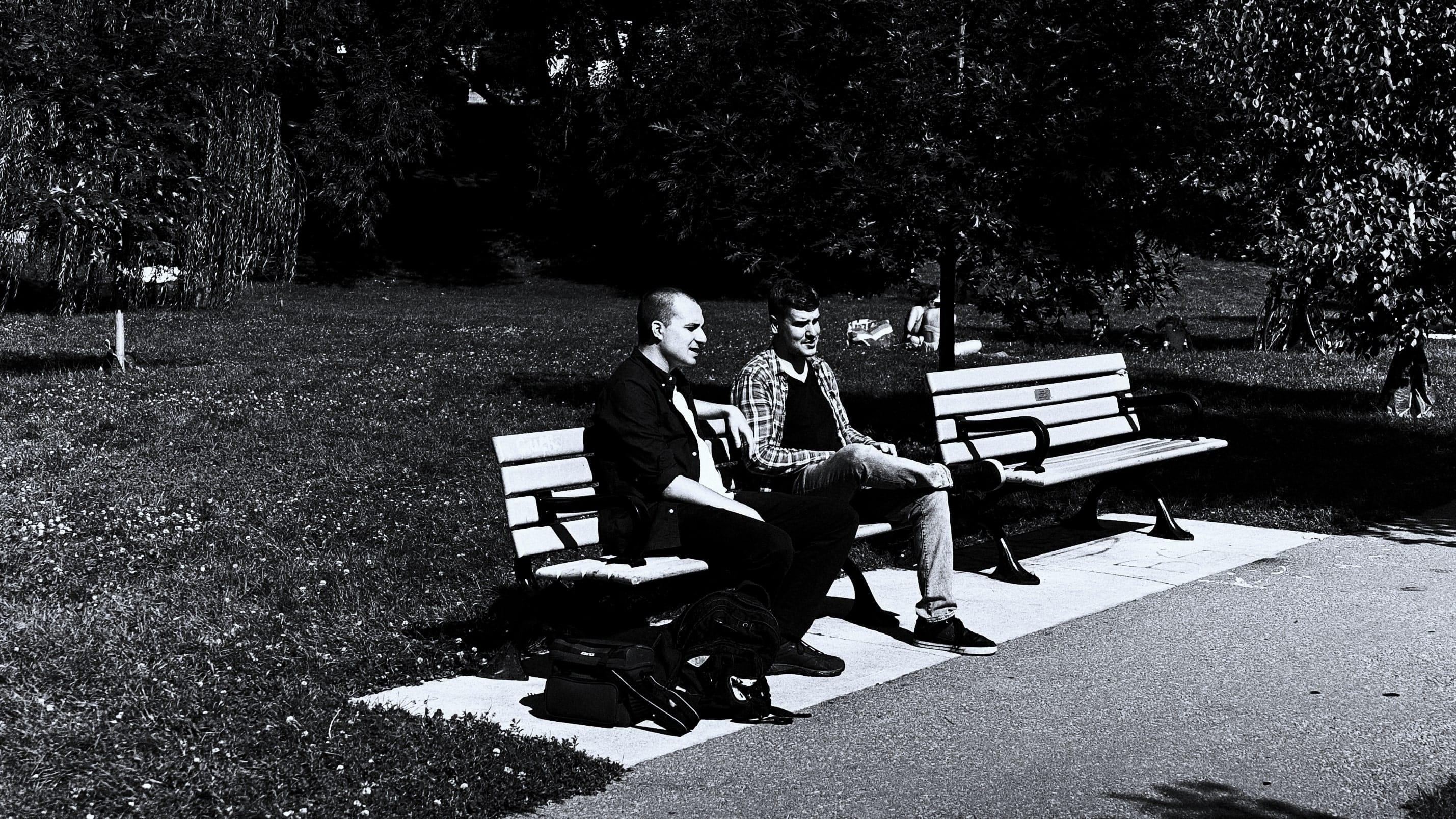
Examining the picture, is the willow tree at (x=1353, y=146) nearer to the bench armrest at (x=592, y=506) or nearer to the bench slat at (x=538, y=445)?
the bench slat at (x=538, y=445)

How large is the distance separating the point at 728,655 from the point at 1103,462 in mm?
3617

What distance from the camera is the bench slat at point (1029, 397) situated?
8.02 m

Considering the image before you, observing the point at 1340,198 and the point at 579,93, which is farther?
the point at 579,93

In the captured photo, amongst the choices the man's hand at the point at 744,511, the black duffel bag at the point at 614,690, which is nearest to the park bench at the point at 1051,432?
the man's hand at the point at 744,511

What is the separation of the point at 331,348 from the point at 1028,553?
40.0ft

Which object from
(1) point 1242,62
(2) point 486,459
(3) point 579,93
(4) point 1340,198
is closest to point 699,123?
(2) point 486,459

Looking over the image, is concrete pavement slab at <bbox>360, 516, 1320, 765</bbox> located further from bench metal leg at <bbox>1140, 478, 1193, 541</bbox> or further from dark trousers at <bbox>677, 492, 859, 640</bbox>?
dark trousers at <bbox>677, 492, 859, 640</bbox>

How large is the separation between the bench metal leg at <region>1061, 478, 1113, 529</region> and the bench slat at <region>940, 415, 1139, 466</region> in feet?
0.97

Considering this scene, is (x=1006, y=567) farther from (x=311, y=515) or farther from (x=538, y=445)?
(x=311, y=515)

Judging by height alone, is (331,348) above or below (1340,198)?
below

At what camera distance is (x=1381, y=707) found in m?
5.42

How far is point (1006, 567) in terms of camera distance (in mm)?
7562

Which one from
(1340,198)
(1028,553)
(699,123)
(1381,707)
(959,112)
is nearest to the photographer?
(1381,707)

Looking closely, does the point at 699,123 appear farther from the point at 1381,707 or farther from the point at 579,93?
the point at 579,93
